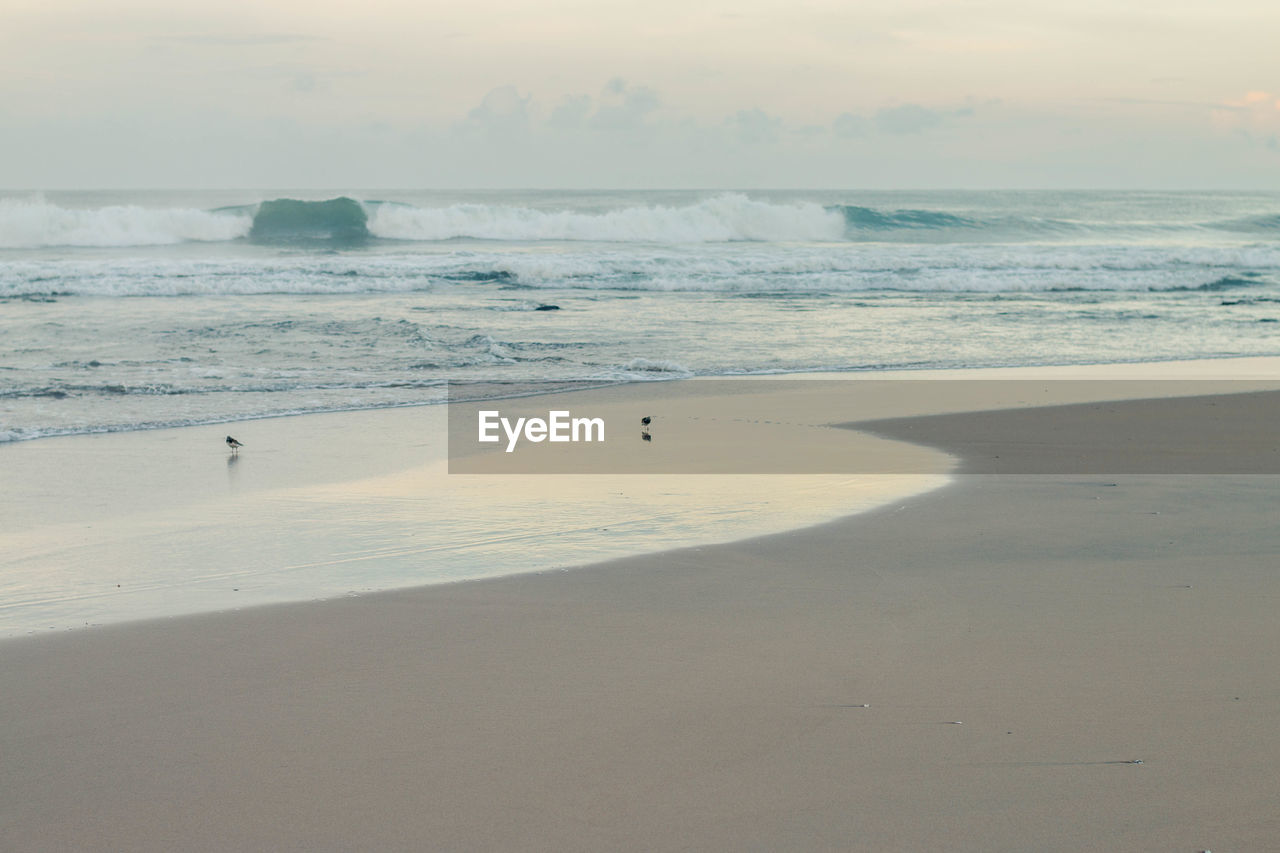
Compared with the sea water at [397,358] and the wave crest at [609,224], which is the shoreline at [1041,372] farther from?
the wave crest at [609,224]

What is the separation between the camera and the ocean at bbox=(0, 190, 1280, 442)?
498 inches

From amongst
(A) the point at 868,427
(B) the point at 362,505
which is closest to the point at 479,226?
(A) the point at 868,427

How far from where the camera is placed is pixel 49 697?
3.61 m

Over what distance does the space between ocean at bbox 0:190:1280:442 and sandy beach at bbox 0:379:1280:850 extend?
21.2 feet

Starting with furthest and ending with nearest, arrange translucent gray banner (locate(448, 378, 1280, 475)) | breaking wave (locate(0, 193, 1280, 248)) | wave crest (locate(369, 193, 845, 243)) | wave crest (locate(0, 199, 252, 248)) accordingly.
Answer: wave crest (locate(369, 193, 845, 243))
breaking wave (locate(0, 193, 1280, 248))
wave crest (locate(0, 199, 252, 248))
translucent gray banner (locate(448, 378, 1280, 475))

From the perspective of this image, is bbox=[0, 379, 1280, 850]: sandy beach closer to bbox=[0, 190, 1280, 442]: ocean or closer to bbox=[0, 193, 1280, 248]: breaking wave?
bbox=[0, 190, 1280, 442]: ocean

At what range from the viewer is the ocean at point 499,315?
1265cm

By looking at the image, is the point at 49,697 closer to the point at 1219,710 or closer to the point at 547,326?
the point at 1219,710

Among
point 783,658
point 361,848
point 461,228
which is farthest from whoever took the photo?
point 461,228

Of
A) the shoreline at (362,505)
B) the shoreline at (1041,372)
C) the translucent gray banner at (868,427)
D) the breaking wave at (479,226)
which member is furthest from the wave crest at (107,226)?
the shoreline at (362,505)

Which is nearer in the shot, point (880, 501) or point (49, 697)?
point (49, 697)

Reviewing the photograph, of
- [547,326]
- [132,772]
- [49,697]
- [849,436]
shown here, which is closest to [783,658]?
[132,772]

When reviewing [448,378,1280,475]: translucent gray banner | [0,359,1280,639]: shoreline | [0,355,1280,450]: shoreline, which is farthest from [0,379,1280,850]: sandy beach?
[0,355,1280,450]: shoreline

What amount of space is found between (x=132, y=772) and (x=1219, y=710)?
10.5 ft
